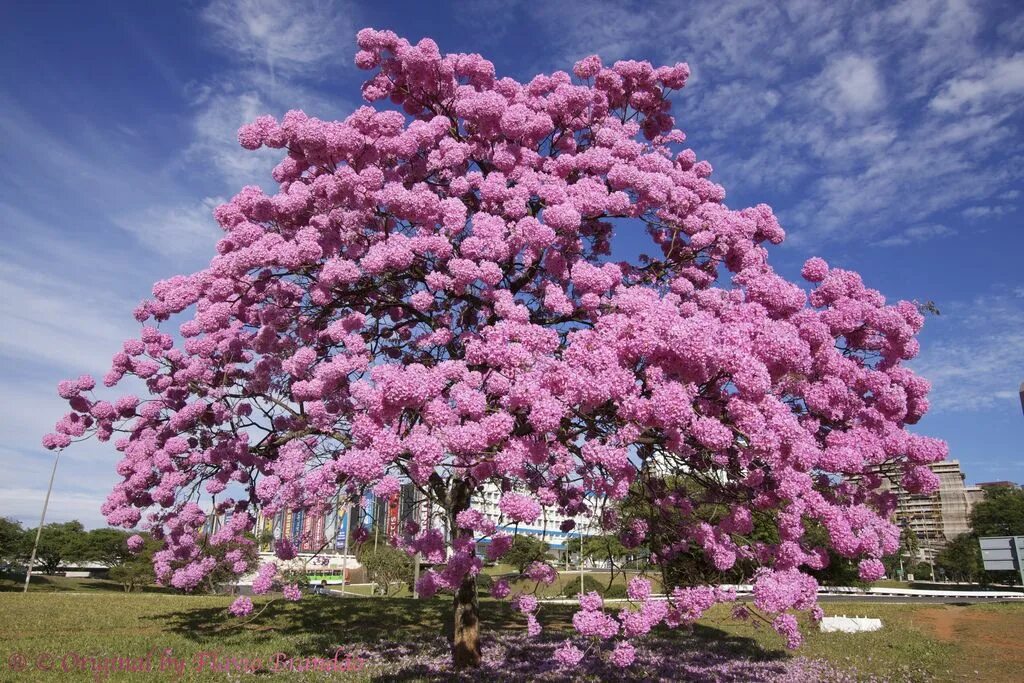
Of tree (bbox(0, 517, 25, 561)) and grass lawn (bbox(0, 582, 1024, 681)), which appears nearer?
grass lawn (bbox(0, 582, 1024, 681))

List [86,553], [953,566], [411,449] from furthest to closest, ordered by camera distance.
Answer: [953,566] < [86,553] < [411,449]

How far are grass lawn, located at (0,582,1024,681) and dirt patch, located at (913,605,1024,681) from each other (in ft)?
0.11

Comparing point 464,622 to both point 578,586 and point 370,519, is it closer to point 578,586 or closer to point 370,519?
point 370,519

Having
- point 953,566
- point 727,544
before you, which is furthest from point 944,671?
point 953,566

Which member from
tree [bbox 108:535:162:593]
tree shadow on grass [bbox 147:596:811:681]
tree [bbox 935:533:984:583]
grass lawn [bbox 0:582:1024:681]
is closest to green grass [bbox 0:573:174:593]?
tree [bbox 108:535:162:593]

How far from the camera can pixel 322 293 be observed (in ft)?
33.9

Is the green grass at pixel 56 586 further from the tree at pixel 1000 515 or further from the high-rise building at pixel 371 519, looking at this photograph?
the tree at pixel 1000 515

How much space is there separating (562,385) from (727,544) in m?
3.50

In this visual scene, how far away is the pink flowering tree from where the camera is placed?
7375mm

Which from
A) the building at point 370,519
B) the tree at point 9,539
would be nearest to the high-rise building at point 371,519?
the building at point 370,519

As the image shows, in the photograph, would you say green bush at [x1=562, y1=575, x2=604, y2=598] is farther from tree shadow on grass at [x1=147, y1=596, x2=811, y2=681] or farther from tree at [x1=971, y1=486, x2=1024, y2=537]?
tree at [x1=971, y1=486, x2=1024, y2=537]

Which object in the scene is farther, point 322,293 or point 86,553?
point 86,553

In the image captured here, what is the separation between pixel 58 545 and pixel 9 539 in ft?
15.0

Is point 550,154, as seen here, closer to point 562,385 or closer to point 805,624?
point 562,385
